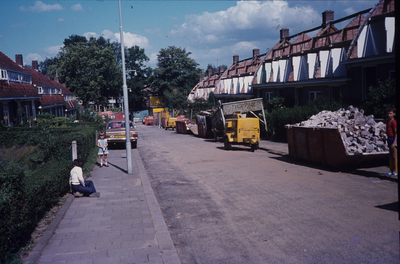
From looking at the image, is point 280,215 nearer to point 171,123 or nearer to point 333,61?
point 333,61

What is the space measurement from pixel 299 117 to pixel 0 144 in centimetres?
1686

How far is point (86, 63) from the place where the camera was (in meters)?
57.2

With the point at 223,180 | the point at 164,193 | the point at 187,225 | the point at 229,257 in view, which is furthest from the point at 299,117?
the point at 229,257

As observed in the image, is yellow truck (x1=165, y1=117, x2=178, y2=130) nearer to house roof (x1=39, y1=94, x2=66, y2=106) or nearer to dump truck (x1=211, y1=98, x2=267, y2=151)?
house roof (x1=39, y1=94, x2=66, y2=106)

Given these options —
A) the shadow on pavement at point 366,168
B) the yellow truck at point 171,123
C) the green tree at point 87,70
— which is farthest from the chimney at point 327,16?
the green tree at point 87,70

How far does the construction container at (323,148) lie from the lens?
445 inches

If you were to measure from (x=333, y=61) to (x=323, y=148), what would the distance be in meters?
11.7

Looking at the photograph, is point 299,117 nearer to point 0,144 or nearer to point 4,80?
point 0,144

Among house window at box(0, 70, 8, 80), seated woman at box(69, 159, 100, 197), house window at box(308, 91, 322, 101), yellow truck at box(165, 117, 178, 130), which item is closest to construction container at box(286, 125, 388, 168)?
seated woman at box(69, 159, 100, 197)

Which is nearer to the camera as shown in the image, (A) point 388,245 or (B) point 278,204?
(A) point 388,245

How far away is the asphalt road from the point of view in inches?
211

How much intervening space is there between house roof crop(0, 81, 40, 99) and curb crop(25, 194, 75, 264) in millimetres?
18788

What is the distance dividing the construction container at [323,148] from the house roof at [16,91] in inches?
794

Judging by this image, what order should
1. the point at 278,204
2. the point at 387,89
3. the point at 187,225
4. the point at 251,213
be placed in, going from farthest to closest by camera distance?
the point at 387,89 < the point at 278,204 < the point at 251,213 < the point at 187,225
